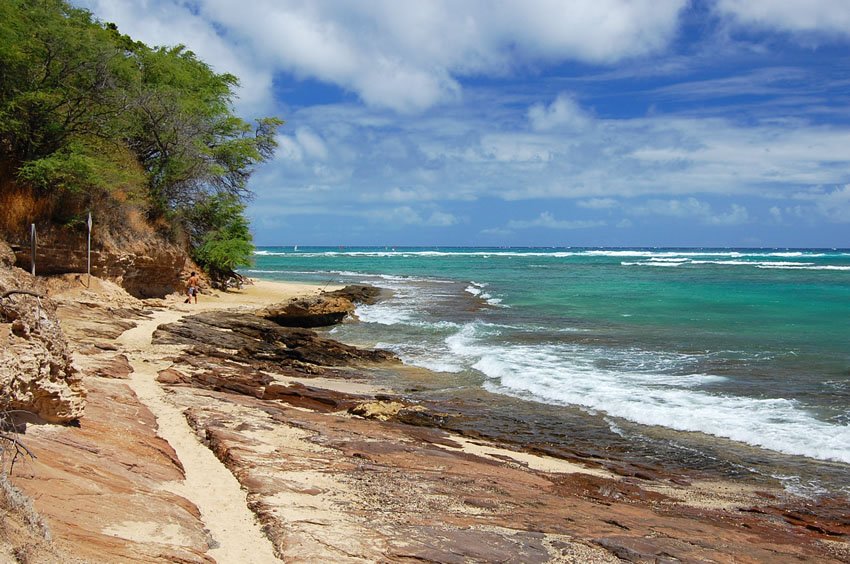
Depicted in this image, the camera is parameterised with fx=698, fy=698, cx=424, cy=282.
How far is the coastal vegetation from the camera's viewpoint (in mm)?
21047

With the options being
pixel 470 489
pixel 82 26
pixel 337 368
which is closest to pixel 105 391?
pixel 470 489

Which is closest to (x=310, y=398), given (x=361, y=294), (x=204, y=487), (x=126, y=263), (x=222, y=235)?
(x=204, y=487)

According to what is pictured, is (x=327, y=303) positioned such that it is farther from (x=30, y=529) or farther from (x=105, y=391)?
(x=30, y=529)

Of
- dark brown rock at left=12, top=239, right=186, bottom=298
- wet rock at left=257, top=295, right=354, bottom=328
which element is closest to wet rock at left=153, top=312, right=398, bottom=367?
wet rock at left=257, top=295, right=354, bottom=328

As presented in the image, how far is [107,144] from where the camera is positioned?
24375 millimetres

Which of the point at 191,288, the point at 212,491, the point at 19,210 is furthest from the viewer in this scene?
the point at 191,288

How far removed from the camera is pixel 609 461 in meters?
10.1

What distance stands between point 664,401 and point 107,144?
66.7 feet

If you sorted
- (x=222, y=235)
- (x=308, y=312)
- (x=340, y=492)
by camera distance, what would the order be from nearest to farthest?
1. (x=340, y=492)
2. (x=308, y=312)
3. (x=222, y=235)

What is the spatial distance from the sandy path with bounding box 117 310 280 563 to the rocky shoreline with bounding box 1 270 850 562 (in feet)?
0.07

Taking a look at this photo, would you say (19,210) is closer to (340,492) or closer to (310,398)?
(310,398)

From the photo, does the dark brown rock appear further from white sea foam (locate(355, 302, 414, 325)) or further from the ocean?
white sea foam (locate(355, 302, 414, 325))

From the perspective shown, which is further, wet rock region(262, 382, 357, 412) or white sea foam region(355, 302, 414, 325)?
white sea foam region(355, 302, 414, 325)

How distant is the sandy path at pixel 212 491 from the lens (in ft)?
18.0
